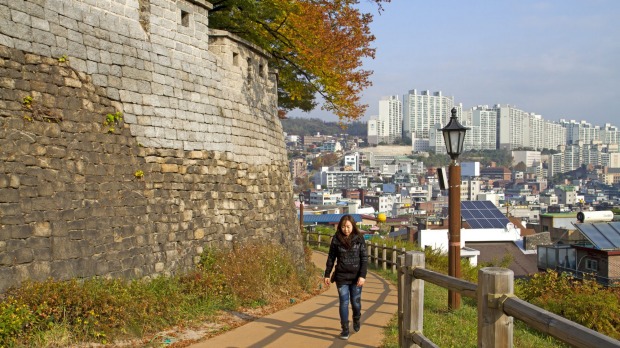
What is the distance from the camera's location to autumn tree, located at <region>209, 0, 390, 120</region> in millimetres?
17547

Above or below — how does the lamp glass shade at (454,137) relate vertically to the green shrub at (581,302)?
above

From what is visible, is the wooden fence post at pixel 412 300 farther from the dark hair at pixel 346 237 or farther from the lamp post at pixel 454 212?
the lamp post at pixel 454 212

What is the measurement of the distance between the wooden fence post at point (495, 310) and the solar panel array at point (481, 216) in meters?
42.9

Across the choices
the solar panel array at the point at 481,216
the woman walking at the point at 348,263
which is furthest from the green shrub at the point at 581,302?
the solar panel array at the point at 481,216

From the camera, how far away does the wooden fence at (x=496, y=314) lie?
3441 millimetres

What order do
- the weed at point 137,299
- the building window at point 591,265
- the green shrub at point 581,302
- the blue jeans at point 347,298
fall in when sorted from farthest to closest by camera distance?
the building window at point 591,265 → the green shrub at point 581,302 → the blue jeans at point 347,298 → the weed at point 137,299

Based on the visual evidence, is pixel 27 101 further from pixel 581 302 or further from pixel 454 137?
pixel 581 302

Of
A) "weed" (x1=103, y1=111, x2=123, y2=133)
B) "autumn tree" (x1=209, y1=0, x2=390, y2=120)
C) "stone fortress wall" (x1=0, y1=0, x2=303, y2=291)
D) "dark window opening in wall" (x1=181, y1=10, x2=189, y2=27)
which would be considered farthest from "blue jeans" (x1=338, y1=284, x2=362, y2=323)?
"autumn tree" (x1=209, y1=0, x2=390, y2=120)

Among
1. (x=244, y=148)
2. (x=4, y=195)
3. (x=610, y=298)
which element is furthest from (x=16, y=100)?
(x=610, y=298)

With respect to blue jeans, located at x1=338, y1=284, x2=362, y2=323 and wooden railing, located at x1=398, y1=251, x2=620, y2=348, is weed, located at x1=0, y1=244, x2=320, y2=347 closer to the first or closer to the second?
blue jeans, located at x1=338, y1=284, x2=362, y2=323

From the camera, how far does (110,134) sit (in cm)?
985

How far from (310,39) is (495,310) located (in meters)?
14.6

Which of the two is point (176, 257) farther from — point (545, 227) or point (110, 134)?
point (545, 227)

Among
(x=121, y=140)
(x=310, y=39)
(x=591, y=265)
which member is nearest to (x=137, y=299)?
(x=121, y=140)
